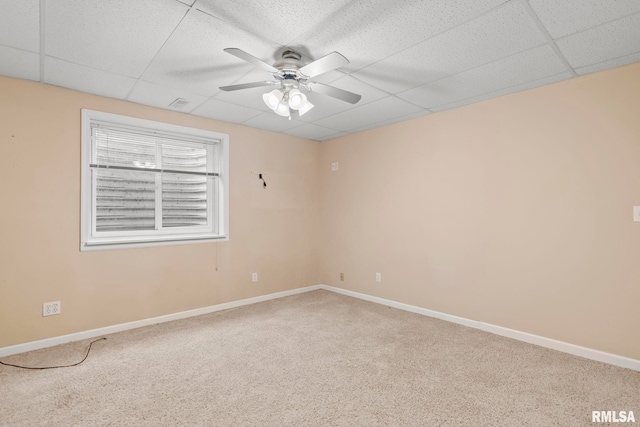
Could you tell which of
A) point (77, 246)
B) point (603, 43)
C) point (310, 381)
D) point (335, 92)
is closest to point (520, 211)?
point (603, 43)

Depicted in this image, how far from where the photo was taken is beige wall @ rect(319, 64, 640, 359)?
250 centimetres

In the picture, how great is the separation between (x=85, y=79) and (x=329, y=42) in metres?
2.20

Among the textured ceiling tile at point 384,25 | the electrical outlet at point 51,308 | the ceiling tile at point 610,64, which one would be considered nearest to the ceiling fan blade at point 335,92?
the textured ceiling tile at point 384,25

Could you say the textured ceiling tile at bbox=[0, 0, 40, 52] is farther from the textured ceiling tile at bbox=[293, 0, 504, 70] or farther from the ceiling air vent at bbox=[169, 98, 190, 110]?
the textured ceiling tile at bbox=[293, 0, 504, 70]

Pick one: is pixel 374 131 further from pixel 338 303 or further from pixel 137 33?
pixel 137 33

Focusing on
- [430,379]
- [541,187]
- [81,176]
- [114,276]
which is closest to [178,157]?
[81,176]

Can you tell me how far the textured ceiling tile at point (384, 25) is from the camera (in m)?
1.75

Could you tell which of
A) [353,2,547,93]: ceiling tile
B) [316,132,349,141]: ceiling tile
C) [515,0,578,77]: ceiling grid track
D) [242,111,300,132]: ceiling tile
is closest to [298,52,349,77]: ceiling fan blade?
[353,2,547,93]: ceiling tile

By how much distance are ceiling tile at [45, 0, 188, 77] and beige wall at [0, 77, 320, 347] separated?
838 mm

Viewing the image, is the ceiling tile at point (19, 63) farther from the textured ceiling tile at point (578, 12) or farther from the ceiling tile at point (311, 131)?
the textured ceiling tile at point (578, 12)

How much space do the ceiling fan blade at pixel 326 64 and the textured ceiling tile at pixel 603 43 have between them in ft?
4.97

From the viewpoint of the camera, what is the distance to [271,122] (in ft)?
13.1

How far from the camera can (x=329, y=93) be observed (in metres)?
2.35

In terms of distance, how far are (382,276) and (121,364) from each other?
3.01 meters
